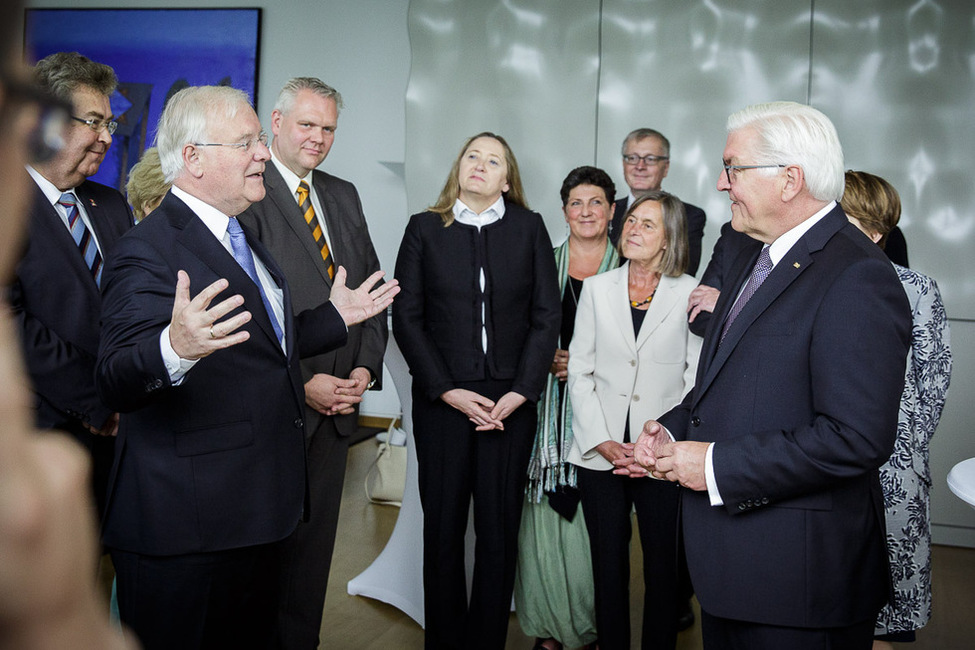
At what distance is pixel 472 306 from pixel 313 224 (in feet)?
2.12

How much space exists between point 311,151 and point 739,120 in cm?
155

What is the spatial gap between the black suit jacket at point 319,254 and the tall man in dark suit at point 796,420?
1397mm

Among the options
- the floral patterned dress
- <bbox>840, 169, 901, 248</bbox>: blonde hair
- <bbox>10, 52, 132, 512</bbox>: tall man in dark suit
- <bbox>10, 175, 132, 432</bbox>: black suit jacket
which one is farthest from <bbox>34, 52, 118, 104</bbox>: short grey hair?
the floral patterned dress

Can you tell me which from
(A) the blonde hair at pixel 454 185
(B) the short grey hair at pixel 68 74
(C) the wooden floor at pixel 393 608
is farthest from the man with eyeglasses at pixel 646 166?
(B) the short grey hair at pixel 68 74

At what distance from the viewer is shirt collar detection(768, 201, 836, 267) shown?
1.86 metres

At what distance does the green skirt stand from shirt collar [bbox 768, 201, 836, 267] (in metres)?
1.74

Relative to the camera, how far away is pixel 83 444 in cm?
242

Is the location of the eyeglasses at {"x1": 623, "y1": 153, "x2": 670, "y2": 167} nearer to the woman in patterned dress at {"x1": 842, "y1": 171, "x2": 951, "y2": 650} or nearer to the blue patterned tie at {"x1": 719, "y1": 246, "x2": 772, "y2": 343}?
the woman in patterned dress at {"x1": 842, "y1": 171, "x2": 951, "y2": 650}

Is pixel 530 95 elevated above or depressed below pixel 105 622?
above

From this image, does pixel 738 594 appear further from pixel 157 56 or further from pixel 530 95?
pixel 157 56

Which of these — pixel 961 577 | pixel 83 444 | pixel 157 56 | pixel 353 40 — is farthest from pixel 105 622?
pixel 157 56

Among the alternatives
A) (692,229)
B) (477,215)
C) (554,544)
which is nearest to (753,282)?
(477,215)

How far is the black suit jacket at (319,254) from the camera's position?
9.33 ft

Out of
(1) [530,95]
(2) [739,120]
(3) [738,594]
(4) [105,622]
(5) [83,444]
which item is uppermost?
(1) [530,95]
